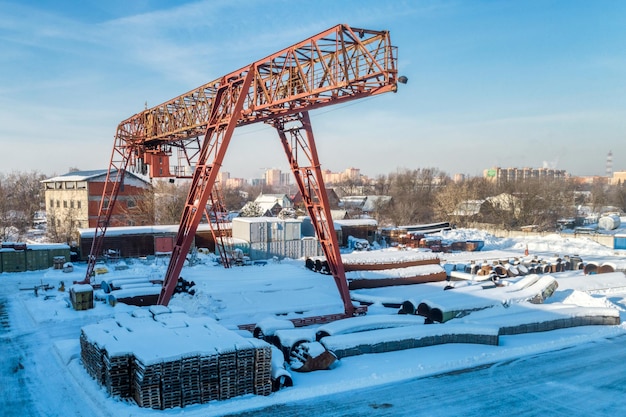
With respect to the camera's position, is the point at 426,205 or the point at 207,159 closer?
the point at 207,159

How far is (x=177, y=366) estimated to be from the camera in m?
9.33

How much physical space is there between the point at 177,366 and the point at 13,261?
20.1 metres

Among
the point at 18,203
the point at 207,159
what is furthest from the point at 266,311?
the point at 18,203

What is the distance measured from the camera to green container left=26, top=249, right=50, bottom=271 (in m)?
25.2

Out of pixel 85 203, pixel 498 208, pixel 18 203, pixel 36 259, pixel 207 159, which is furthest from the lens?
pixel 18 203

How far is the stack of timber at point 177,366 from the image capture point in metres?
9.24

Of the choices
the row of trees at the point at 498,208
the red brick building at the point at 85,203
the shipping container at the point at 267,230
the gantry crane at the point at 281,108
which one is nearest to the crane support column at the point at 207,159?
the gantry crane at the point at 281,108

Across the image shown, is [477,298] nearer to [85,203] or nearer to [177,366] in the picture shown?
[177,366]

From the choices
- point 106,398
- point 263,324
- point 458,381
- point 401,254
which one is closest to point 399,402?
point 458,381

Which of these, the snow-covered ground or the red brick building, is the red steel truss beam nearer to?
the snow-covered ground

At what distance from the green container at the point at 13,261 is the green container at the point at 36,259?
8.9 inches

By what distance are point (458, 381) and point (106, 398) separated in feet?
25.3

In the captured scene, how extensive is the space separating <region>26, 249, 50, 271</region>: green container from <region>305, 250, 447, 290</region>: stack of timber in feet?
45.9

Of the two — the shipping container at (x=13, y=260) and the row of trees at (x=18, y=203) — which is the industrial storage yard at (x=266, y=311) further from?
the row of trees at (x=18, y=203)
